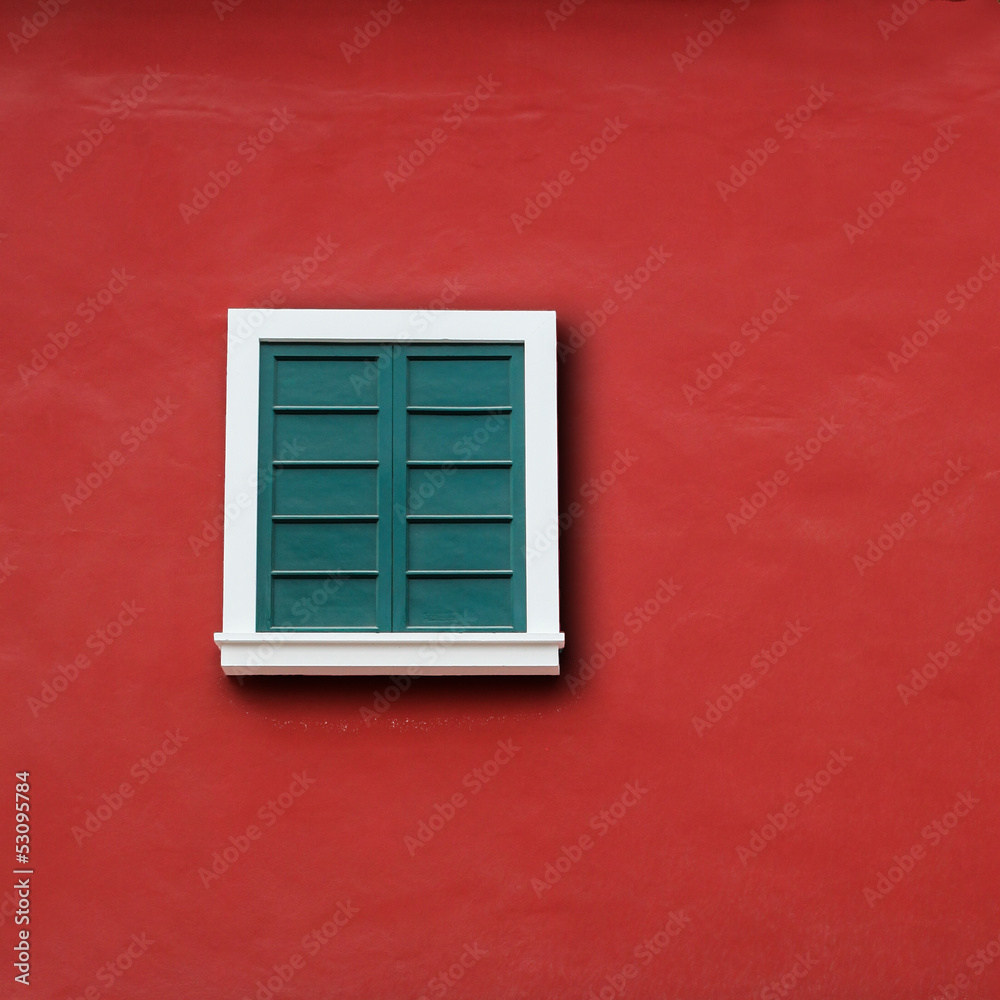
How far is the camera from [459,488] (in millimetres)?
5285

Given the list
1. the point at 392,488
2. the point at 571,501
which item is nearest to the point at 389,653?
the point at 392,488

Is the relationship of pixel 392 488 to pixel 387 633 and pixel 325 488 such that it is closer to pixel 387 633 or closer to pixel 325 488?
pixel 325 488

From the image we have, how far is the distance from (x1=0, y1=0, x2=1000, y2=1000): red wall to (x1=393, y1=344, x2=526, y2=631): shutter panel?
0.25 metres

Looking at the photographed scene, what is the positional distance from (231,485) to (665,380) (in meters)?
1.79

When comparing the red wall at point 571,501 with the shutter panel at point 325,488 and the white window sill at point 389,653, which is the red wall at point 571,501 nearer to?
the white window sill at point 389,653

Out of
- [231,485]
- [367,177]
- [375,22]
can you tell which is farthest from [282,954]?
[375,22]

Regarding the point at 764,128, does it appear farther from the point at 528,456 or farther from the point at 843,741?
the point at 843,741

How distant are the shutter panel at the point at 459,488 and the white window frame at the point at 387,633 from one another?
6cm

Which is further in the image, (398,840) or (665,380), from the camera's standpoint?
(665,380)

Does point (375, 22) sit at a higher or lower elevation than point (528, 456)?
higher

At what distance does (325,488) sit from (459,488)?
528 millimetres

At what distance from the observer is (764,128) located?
18.5 ft

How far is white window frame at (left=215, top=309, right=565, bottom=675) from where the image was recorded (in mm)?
5094

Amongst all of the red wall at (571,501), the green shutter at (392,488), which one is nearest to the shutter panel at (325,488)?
the green shutter at (392,488)
